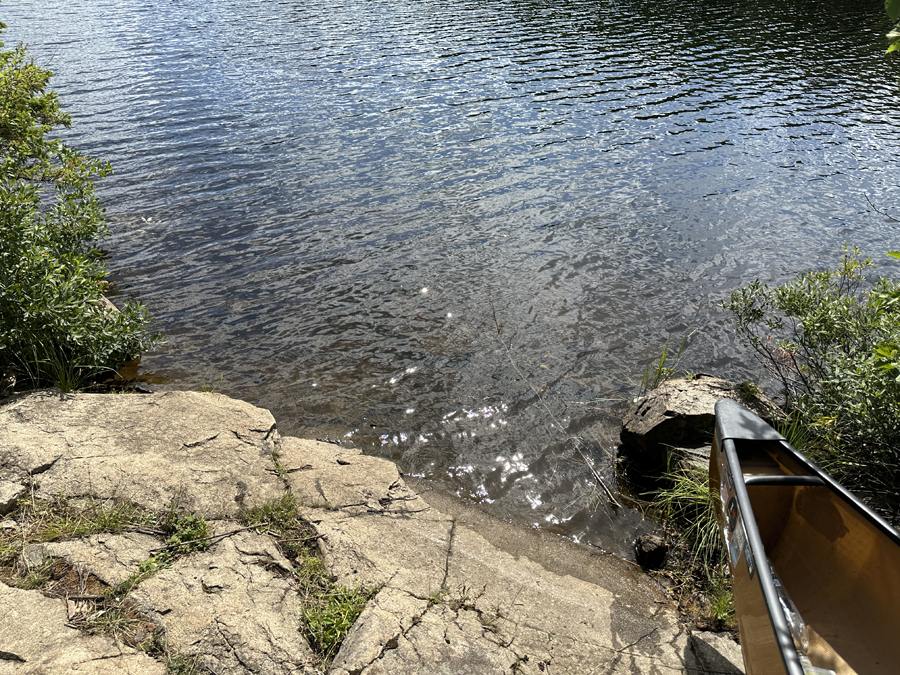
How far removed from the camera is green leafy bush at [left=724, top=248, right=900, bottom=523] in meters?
5.16

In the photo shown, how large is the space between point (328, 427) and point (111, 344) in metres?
2.65

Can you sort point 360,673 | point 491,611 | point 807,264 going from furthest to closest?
1. point 807,264
2. point 491,611
3. point 360,673

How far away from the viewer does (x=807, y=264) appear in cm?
1038

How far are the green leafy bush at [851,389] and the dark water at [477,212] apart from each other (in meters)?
1.67

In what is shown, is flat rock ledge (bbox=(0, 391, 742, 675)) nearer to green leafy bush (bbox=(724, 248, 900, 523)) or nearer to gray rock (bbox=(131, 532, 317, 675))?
gray rock (bbox=(131, 532, 317, 675))

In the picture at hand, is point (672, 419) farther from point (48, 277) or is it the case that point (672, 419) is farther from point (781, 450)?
point (48, 277)

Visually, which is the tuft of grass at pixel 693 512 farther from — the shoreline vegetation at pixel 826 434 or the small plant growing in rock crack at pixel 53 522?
the small plant growing in rock crack at pixel 53 522

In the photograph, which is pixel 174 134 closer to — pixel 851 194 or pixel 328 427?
pixel 328 427

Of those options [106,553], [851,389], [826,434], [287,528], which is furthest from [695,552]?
[106,553]

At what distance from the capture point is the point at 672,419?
247 inches

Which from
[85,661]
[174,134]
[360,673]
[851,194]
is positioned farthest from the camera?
[174,134]

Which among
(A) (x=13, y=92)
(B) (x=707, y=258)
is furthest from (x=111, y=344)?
(B) (x=707, y=258)

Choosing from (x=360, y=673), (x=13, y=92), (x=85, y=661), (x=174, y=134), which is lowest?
(x=360, y=673)

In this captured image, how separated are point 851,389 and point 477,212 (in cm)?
787
